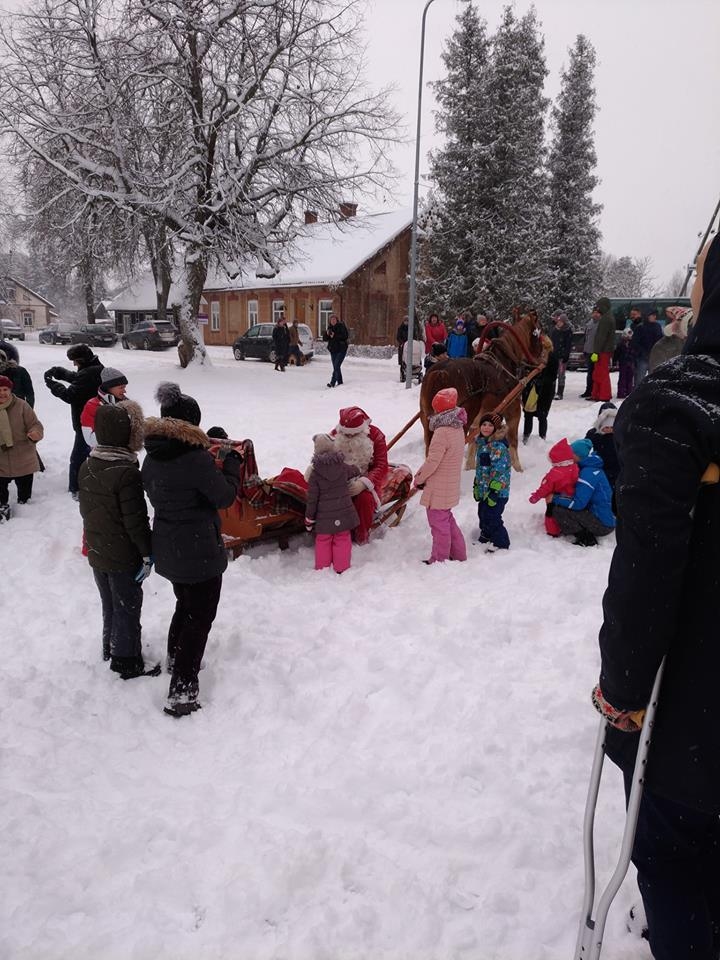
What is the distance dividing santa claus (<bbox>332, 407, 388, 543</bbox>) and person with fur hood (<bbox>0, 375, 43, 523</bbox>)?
3.41 m

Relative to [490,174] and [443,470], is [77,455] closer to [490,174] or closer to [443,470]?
[443,470]

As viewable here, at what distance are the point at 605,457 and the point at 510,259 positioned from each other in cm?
2084

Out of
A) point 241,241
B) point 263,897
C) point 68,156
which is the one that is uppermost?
point 68,156

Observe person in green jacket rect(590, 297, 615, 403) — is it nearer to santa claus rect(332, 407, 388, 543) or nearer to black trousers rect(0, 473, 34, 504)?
santa claus rect(332, 407, 388, 543)

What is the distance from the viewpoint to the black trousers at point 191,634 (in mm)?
4059

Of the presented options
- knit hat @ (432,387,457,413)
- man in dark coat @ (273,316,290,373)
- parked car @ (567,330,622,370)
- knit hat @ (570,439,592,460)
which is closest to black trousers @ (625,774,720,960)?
knit hat @ (432,387,457,413)

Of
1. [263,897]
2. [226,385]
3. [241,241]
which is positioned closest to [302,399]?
[226,385]

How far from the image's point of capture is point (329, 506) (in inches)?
247

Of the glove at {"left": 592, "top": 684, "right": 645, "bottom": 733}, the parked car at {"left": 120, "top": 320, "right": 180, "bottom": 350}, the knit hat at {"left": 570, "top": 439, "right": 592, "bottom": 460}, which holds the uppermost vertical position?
the parked car at {"left": 120, "top": 320, "right": 180, "bottom": 350}

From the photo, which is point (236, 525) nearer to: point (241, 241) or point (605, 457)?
point (605, 457)

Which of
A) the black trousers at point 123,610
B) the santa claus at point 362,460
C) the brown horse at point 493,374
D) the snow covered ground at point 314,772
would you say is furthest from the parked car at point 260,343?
the black trousers at point 123,610

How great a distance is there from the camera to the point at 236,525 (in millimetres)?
6207

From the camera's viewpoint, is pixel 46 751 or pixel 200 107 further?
pixel 200 107

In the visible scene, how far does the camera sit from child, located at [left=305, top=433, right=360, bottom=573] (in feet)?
20.4
